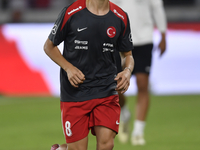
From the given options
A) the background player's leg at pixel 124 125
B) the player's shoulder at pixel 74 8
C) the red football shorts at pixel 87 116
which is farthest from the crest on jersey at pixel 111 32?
the background player's leg at pixel 124 125

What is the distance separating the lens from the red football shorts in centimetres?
388

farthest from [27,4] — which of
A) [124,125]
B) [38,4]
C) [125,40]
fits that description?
[125,40]

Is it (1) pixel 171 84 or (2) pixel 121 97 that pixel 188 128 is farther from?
(1) pixel 171 84

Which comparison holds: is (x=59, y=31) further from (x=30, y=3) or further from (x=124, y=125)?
(x=30, y=3)

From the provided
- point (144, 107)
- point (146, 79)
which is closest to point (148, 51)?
point (146, 79)

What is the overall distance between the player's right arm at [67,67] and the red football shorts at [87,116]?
0.27 m

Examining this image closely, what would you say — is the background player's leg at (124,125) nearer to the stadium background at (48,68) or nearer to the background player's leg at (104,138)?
the background player's leg at (104,138)

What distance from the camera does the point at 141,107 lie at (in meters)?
5.93

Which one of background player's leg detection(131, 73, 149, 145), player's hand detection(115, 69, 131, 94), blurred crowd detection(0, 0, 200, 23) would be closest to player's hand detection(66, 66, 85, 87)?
player's hand detection(115, 69, 131, 94)

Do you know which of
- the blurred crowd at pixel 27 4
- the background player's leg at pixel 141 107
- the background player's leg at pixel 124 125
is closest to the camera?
the background player's leg at pixel 141 107

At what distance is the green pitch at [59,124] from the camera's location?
5.94 m

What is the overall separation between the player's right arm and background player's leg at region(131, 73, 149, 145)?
7.63 feet

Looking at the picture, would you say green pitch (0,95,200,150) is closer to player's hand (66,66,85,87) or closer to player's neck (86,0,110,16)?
player's hand (66,66,85,87)

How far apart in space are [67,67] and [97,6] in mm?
609
